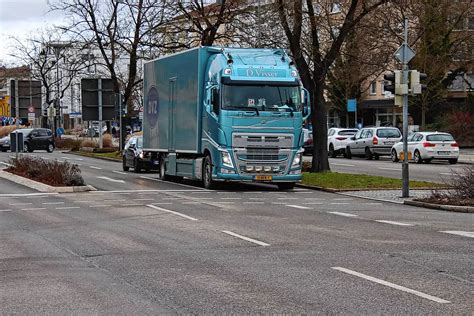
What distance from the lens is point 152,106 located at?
2905 centimetres

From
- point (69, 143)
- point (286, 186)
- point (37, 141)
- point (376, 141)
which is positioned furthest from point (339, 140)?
point (286, 186)

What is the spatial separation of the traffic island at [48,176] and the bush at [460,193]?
31.4 ft

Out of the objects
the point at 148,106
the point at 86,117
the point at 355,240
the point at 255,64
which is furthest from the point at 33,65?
the point at 355,240

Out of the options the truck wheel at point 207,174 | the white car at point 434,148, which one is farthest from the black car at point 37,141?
the truck wheel at point 207,174

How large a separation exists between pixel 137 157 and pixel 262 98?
11924 mm

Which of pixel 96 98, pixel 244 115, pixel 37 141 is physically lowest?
pixel 37 141

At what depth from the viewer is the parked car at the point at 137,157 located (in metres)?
33.9

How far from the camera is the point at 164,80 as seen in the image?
1077 inches

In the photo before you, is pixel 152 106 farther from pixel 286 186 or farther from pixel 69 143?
pixel 69 143

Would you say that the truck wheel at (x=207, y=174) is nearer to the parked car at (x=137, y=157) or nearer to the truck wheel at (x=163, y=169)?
the truck wheel at (x=163, y=169)

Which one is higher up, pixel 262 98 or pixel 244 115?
pixel 262 98

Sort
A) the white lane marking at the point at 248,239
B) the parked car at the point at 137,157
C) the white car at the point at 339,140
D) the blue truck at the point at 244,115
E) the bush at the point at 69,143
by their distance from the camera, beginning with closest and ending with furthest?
the white lane marking at the point at 248,239, the blue truck at the point at 244,115, the parked car at the point at 137,157, the white car at the point at 339,140, the bush at the point at 69,143

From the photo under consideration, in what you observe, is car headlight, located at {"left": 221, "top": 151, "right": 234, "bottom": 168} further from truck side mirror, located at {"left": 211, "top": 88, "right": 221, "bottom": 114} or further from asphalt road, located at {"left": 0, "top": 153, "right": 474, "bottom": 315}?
asphalt road, located at {"left": 0, "top": 153, "right": 474, "bottom": 315}

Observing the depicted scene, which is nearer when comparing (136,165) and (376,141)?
(136,165)
